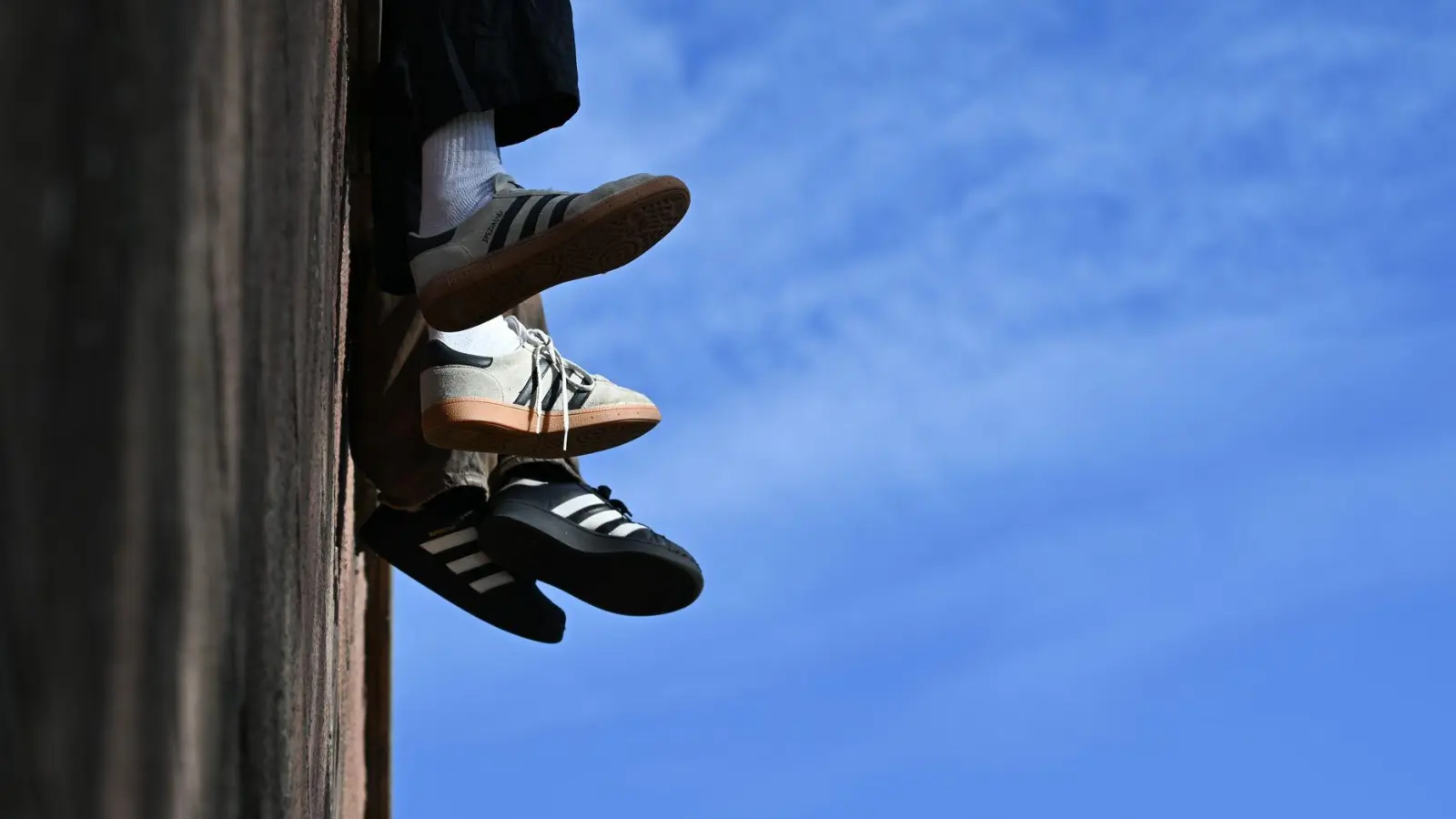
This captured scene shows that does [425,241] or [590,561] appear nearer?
[425,241]

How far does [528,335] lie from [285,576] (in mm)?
2517

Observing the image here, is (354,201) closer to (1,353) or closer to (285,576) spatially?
(285,576)

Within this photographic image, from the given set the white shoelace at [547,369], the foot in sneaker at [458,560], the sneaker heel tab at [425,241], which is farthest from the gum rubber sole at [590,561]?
the sneaker heel tab at [425,241]

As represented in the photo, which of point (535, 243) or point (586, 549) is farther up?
point (535, 243)

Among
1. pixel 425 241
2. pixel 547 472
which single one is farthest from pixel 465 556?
pixel 425 241

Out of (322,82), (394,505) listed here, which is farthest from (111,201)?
(394,505)

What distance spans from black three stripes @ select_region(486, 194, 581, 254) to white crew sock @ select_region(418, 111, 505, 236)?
0.45 feet

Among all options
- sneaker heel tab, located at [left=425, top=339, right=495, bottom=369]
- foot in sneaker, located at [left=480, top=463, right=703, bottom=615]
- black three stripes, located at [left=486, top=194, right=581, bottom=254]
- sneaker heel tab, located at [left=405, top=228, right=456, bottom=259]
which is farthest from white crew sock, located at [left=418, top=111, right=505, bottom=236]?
foot in sneaker, located at [left=480, top=463, right=703, bottom=615]

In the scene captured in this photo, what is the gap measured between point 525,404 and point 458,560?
658mm

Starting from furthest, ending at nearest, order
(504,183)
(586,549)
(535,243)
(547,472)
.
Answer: (547,472) → (586,549) → (504,183) → (535,243)

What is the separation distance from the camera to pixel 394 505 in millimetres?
3736

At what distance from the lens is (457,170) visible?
3.01m

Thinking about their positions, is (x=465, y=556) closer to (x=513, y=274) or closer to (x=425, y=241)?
(x=425, y=241)

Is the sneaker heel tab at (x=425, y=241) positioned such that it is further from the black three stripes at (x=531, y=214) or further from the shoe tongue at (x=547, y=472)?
the shoe tongue at (x=547, y=472)
